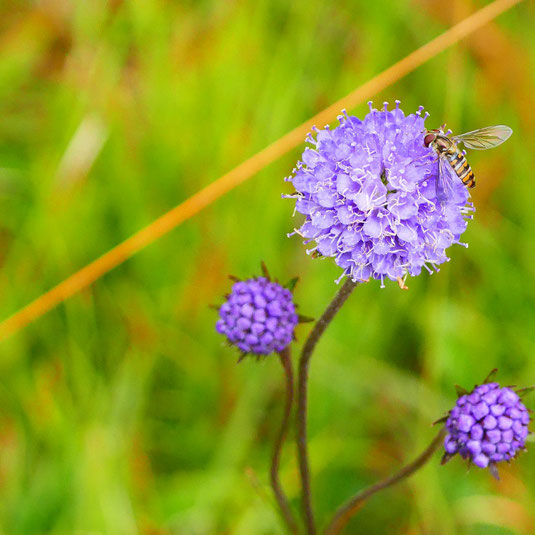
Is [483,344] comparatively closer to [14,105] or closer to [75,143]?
[75,143]

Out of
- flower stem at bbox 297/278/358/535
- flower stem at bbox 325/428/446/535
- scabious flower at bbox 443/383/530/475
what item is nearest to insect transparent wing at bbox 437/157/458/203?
flower stem at bbox 297/278/358/535

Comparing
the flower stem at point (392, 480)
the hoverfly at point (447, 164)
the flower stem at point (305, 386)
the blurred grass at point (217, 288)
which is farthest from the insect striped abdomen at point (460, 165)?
the blurred grass at point (217, 288)

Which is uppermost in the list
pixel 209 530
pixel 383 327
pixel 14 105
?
pixel 14 105

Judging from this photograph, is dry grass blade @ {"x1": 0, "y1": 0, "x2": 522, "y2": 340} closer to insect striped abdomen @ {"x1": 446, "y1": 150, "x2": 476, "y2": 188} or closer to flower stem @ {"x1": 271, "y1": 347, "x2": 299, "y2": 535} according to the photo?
flower stem @ {"x1": 271, "y1": 347, "x2": 299, "y2": 535}

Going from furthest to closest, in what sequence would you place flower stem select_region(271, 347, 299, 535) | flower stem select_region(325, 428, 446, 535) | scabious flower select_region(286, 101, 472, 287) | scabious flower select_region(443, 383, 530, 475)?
flower stem select_region(271, 347, 299, 535) < flower stem select_region(325, 428, 446, 535) < scabious flower select_region(443, 383, 530, 475) < scabious flower select_region(286, 101, 472, 287)

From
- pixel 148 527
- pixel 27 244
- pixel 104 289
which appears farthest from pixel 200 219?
pixel 148 527

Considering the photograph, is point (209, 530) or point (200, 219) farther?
point (200, 219)

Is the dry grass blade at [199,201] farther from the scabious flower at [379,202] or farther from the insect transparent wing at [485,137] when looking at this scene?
the scabious flower at [379,202]
